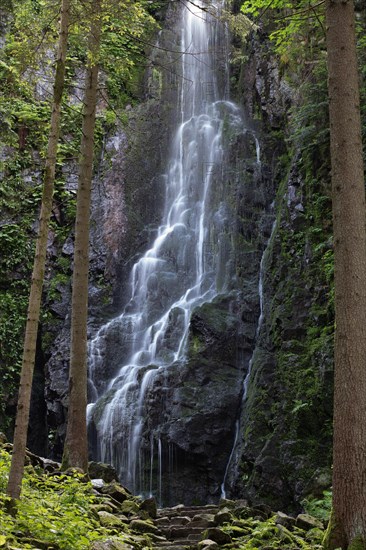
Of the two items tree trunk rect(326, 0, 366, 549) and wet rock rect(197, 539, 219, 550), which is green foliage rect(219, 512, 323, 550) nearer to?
wet rock rect(197, 539, 219, 550)

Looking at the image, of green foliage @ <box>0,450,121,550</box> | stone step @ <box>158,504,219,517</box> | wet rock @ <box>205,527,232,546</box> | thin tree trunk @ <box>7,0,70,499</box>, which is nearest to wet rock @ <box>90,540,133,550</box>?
green foliage @ <box>0,450,121,550</box>

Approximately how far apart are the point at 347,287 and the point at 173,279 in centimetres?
1183

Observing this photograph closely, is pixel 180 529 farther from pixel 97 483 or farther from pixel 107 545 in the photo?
pixel 107 545

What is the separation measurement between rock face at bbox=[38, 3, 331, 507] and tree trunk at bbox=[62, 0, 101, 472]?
1.45m

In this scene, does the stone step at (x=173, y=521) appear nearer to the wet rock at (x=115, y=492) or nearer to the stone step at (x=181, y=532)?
the stone step at (x=181, y=532)

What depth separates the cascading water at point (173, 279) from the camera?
44.8 ft

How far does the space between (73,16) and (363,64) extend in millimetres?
6419

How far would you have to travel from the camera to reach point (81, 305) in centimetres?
920

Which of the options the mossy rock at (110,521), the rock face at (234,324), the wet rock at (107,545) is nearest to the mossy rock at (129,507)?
the mossy rock at (110,521)

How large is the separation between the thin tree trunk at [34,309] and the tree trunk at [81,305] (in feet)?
9.56

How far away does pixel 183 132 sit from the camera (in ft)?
68.8

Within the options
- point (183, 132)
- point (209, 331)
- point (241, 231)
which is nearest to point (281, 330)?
point (209, 331)

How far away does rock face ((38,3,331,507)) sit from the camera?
11.0 meters

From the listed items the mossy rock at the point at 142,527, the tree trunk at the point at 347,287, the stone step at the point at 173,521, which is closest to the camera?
the tree trunk at the point at 347,287
